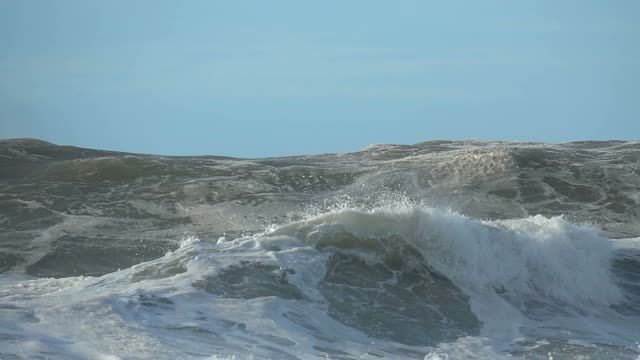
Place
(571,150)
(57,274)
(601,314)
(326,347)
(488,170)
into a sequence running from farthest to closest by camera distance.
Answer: (571,150), (488,170), (57,274), (601,314), (326,347)

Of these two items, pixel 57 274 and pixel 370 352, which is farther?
pixel 57 274

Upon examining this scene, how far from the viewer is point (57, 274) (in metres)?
12.5

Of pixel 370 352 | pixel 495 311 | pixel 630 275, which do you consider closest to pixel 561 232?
pixel 630 275

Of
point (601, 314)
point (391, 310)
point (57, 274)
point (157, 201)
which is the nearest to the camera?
point (391, 310)

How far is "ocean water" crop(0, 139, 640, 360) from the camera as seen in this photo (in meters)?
8.81

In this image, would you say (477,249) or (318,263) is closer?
(318,263)

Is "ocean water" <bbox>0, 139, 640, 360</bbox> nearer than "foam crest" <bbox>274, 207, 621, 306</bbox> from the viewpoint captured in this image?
Yes

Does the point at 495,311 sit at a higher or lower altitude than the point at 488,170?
lower

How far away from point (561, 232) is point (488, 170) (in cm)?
693

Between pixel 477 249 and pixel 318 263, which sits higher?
pixel 477 249

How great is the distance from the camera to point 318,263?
1119cm

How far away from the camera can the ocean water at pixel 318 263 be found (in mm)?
8812

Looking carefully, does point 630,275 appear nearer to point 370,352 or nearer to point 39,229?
point 370,352

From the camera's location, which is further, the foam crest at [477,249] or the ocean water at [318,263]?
the foam crest at [477,249]
